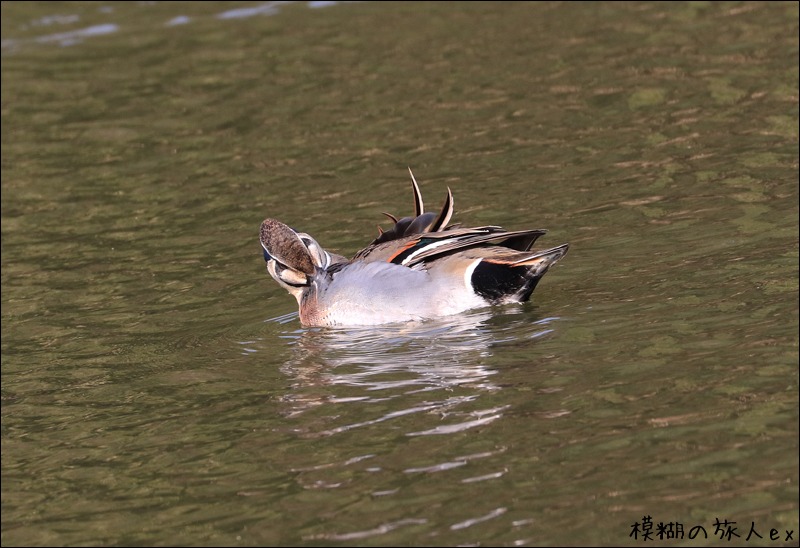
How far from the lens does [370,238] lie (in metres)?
11.8

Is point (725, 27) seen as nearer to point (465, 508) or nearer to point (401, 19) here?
point (401, 19)

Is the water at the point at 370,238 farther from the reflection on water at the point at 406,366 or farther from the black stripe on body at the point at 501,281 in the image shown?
the black stripe on body at the point at 501,281

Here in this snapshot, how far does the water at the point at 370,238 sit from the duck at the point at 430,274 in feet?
0.52

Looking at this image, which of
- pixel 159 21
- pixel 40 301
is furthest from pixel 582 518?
pixel 159 21

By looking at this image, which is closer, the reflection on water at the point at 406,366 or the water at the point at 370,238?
the water at the point at 370,238

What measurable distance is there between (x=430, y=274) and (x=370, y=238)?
8.60 feet

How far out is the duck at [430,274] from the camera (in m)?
8.95

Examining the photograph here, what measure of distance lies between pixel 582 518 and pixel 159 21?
15319mm

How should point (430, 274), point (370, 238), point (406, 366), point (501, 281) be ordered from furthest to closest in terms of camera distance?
point (370, 238)
point (430, 274)
point (501, 281)
point (406, 366)

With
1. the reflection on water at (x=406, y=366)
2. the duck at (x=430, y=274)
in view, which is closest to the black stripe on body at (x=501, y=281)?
the duck at (x=430, y=274)

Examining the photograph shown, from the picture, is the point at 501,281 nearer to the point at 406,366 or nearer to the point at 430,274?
the point at 430,274

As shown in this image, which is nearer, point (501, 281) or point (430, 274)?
point (501, 281)

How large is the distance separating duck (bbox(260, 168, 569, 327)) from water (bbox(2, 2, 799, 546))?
158 millimetres

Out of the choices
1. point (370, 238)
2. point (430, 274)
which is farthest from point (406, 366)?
point (370, 238)
